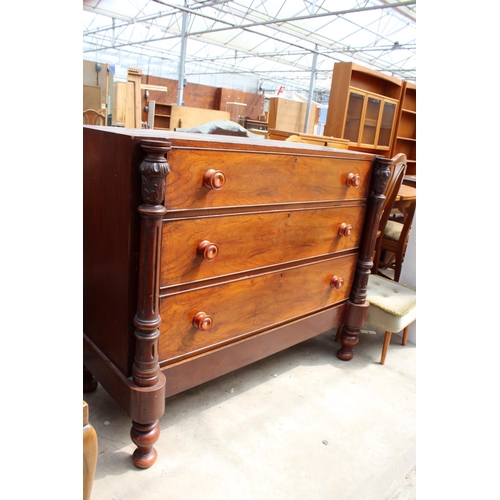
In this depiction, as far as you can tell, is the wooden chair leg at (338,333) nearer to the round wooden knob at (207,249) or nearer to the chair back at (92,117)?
the round wooden knob at (207,249)

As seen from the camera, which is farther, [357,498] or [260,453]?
[260,453]

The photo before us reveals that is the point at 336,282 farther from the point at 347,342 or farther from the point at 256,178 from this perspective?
the point at 256,178

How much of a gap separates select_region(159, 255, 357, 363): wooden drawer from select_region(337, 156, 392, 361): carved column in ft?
0.18

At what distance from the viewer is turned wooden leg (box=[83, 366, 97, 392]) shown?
1916 mm

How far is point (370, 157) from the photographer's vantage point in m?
2.17

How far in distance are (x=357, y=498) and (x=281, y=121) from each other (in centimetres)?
708

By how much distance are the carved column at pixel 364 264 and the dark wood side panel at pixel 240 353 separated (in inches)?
3.8

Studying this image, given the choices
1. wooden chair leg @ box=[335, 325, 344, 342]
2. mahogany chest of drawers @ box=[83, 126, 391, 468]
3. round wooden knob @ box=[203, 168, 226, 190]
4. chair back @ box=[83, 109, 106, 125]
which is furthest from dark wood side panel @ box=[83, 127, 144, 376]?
chair back @ box=[83, 109, 106, 125]

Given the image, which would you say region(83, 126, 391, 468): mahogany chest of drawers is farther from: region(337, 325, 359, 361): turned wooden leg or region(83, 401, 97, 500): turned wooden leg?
region(83, 401, 97, 500): turned wooden leg

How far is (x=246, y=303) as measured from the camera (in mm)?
1812

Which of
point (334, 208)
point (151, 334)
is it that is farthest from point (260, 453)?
point (334, 208)

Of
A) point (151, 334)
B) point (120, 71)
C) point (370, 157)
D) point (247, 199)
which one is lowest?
point (151, 334)

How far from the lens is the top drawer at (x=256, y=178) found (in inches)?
55.7
